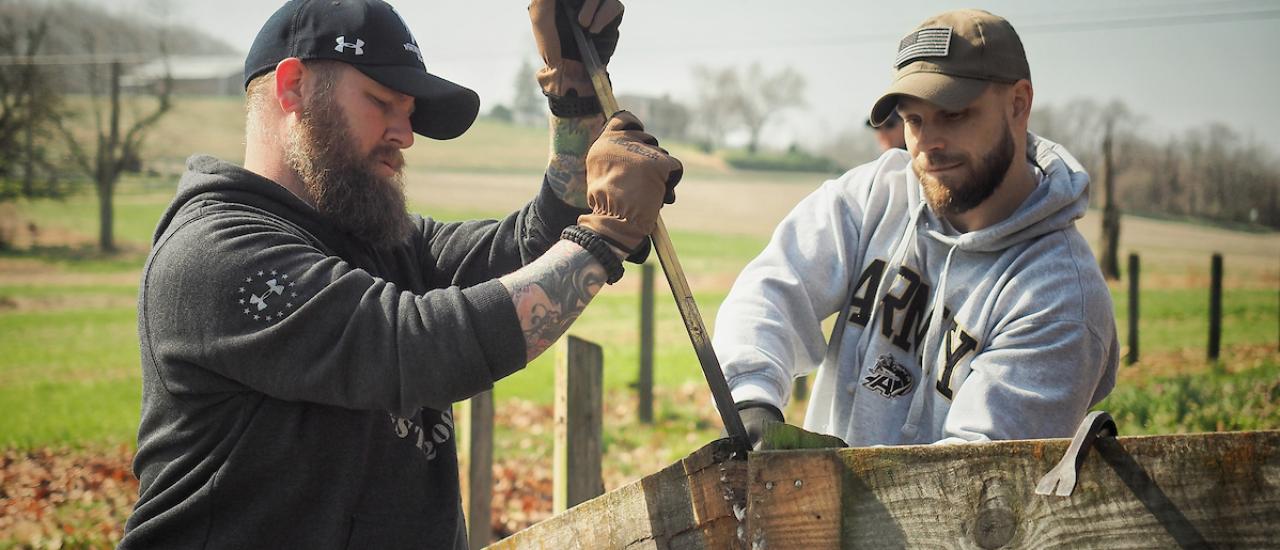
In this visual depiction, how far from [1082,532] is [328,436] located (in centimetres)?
149

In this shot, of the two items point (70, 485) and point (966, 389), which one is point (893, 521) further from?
point (70, 485)

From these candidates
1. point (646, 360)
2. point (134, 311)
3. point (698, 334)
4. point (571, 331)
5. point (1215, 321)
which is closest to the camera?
point (698, 334)

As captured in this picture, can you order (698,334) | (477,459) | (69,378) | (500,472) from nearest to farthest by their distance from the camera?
(698,334), (477,459), (500,472), (69,378)

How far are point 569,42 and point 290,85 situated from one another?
729 millimetres

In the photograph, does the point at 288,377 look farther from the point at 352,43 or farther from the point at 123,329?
the point at 123,329

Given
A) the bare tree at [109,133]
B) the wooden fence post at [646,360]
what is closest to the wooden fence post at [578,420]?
the wooden fence post at [646,360]

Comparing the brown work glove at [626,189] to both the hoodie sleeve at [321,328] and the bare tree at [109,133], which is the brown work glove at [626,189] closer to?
the hoodie sleeve at [321,328]

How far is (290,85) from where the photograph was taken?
2396 millimetres

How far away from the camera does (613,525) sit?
1.81m

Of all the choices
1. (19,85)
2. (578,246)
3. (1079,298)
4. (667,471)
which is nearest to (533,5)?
(578,246)

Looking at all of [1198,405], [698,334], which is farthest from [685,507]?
[1198,405]

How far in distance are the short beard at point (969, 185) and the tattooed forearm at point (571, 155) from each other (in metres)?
0.93

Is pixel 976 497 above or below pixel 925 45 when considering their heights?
below

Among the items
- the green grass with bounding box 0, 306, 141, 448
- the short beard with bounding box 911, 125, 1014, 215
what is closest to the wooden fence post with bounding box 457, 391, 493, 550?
the short beard with bounding box 911, 125, 1014, 215
